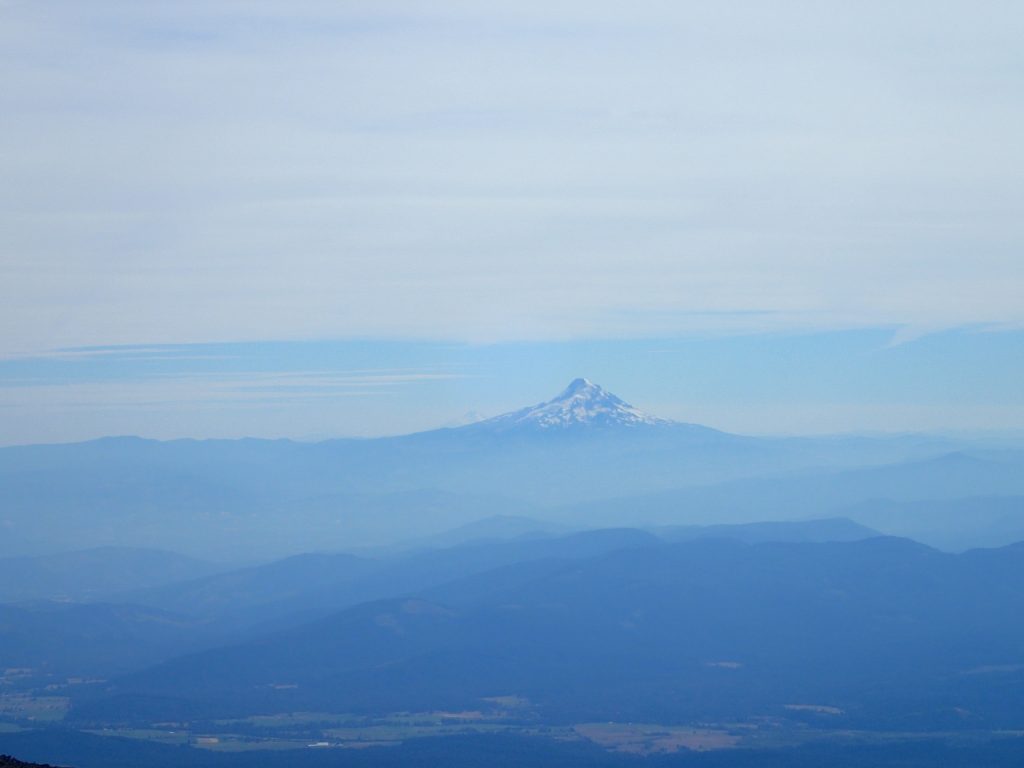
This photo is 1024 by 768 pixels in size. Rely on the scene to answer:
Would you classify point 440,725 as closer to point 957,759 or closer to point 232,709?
point 232,709

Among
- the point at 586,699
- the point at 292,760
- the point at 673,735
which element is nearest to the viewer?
the point at 292,760

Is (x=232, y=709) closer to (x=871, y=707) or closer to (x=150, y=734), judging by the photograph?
(x=150, y=734)

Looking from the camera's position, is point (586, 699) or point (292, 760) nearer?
point (292, 760)

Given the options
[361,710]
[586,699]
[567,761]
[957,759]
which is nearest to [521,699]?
[586,699]

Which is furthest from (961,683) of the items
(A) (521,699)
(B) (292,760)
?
(B) (292,760)

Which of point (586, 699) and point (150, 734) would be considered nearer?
point (150, 734)

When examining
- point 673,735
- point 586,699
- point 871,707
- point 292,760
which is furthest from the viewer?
point 586,699

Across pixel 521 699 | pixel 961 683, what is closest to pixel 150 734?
pixel 521 699

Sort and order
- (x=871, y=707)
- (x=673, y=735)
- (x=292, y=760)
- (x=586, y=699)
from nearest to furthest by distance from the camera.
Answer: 1. (x=292, y=760)
2. (x=673, y=735)
3. (x=871, y=707)
4. (x=586, y=699)
